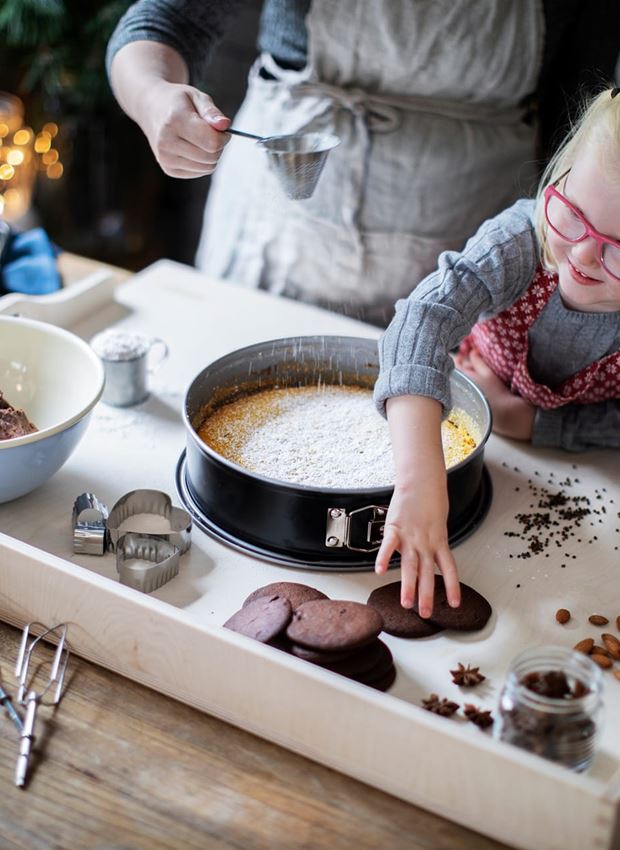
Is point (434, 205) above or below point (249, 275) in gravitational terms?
above

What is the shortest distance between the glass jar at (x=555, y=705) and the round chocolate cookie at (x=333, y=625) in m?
0.16

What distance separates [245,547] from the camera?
4.04ft

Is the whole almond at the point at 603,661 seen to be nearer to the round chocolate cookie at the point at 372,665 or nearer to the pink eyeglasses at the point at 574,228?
the round chocolate cookie at the point at 372,665

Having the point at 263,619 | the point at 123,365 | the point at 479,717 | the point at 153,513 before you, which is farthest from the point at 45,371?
the point at 479,717

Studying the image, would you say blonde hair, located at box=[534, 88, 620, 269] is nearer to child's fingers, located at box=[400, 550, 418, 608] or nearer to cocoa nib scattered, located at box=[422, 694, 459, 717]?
child's fingers, located at box=[400, 550, 418, 608]

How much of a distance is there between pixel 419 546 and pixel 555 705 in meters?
0.24

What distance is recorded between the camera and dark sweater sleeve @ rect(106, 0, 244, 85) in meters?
1.58

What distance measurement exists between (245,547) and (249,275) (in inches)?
35.5

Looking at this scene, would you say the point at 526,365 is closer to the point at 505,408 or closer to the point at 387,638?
the point at 505,408

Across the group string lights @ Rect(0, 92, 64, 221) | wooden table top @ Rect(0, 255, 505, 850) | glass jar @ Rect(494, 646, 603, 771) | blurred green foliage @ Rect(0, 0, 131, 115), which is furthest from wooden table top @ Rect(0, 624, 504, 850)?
blurred green foliage @ Rect(0, 0, 131, 115)

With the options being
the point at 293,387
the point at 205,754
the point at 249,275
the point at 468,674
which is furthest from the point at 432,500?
the point at 249,275

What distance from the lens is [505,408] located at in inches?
58.2

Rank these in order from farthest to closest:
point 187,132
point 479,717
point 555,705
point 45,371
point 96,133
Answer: point 96,133 → point 45,371 → point 187,132 → point 479,717 → point 555,705

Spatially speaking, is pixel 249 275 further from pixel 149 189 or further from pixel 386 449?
pixel 149 189
